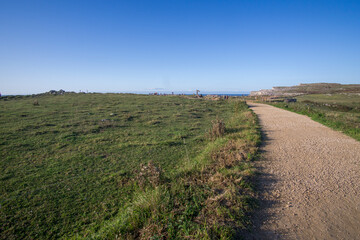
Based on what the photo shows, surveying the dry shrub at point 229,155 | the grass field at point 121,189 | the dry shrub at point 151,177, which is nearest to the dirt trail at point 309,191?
the grass field at point 121,189

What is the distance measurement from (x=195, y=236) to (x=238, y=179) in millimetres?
1883

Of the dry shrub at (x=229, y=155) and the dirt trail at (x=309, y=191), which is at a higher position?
the dry shrub at (x=229, y=155)

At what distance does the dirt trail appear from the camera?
2855 millimetres

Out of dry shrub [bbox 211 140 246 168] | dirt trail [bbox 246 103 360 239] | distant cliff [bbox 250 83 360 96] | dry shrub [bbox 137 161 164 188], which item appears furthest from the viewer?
distant cliff [bbox 250 83 360 96]

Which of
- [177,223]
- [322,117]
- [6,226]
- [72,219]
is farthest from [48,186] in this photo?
[322,117]

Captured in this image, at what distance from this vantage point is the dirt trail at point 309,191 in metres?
2.86

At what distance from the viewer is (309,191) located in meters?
3.90

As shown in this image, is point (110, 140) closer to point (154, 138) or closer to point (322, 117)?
point (154, 138)

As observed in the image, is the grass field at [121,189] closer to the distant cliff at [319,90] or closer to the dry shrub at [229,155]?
the dry shrub at [229,155]

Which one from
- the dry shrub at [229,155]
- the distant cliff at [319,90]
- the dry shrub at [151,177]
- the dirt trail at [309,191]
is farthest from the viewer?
the distant cliff at [319,90]

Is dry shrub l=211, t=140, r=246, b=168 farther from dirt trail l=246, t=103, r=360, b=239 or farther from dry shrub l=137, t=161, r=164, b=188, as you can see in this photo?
dry shrub l=137, t=161, r=164, b=188

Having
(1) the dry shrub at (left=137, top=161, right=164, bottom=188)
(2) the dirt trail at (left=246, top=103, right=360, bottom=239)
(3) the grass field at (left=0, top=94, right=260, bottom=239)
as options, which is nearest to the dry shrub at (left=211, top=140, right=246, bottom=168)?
(3) the grass field at (left=0, top=94, right=260, bottom=239)

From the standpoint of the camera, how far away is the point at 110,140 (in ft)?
29.3

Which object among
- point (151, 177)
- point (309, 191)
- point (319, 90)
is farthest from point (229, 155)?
point (319, 90)
